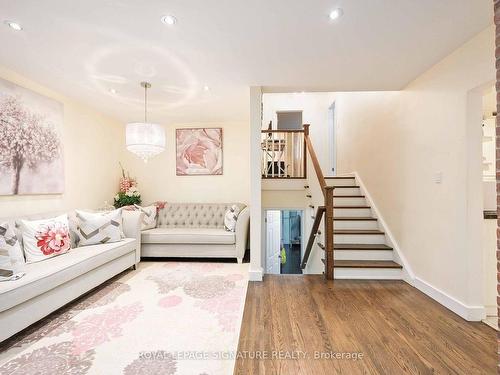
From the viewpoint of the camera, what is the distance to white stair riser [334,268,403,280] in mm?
3053

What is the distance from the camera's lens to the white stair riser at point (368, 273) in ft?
10.0

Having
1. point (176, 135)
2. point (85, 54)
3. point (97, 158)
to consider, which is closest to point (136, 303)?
point (85, 54)

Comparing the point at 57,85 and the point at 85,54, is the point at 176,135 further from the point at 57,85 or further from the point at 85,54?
the point at 85,54

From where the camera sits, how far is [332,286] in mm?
2844

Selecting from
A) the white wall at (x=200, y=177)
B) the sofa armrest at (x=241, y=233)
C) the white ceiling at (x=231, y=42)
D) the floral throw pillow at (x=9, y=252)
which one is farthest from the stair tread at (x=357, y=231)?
the floral throw pillow at (x=9, y=252)

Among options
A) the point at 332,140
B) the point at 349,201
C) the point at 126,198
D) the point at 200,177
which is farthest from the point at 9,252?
the point at 332,140

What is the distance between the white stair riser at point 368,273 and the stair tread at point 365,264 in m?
0.04

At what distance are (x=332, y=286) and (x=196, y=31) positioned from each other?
9.79ft

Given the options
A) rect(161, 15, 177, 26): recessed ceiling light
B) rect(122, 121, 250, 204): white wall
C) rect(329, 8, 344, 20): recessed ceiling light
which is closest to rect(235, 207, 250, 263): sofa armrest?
rect(122, 121, 250, 204): white wall

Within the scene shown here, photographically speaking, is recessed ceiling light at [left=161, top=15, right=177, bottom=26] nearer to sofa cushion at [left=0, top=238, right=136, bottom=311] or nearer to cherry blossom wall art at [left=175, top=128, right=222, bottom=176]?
sofa cushion at [left=0, top=238, right=136, bottom=311]

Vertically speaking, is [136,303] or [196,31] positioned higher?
[196,31]

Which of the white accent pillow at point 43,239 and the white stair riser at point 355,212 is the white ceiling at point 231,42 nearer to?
the white accent pillow at point 43,239

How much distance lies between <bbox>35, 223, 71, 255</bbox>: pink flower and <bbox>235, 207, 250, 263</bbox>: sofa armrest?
2161 mm

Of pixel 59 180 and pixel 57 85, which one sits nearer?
pixel 57 85
